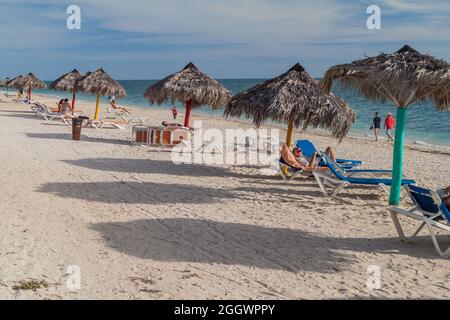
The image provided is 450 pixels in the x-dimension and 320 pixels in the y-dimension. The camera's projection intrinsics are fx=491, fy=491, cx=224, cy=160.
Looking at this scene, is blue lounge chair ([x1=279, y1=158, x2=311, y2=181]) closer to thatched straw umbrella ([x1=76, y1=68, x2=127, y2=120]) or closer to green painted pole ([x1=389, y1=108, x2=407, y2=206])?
green painted pole ([x1=389, y1=108, x2=407, y2=206])

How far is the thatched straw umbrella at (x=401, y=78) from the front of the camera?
19.0ft

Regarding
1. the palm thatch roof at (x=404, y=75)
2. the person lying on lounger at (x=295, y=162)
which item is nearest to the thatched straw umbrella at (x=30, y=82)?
the person lying on lounger at (x=295, y=162)

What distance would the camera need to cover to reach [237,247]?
192 inches

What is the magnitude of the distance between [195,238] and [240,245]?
1.63ft

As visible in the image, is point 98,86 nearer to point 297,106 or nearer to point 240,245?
point 297,106

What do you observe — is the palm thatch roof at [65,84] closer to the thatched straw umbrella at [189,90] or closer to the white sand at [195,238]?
the thatched straw umbrella at [189,90]

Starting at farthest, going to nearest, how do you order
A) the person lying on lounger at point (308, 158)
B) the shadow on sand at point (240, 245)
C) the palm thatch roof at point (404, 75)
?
1. the person lying on lounger at point (308, 158)
2. the palm thatch roof at point (404, 75)
3. the shadow on sand at point (240, 245)

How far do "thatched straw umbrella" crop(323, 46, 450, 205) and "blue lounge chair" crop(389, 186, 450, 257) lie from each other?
1.13 m

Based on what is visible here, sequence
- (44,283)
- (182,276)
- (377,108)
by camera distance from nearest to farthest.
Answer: (44,283) < (182,276) < (377,108)

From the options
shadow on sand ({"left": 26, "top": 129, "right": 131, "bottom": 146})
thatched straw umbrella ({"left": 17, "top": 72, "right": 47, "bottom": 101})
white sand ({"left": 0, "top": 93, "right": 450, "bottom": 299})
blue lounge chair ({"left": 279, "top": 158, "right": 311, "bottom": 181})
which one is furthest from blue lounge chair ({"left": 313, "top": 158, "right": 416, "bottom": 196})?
thatched straw umbrella ({"left": 17, "top": 72, "right": 47, "bottom": 101})
